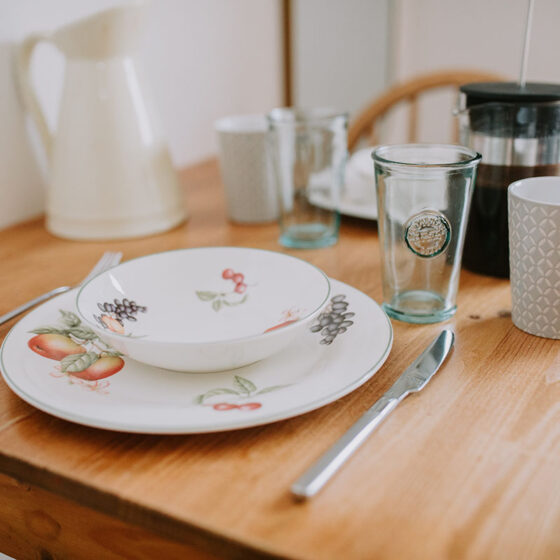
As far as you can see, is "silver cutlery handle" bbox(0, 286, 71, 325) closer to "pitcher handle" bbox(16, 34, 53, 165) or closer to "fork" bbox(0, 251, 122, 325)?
"fork" bbox(0, 251, 122, 325)

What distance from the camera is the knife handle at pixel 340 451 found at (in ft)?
1.17

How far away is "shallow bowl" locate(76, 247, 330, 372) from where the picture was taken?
0.51 metres

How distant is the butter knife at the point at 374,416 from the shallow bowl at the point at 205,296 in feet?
0.26

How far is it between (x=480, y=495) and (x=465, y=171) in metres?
0.29

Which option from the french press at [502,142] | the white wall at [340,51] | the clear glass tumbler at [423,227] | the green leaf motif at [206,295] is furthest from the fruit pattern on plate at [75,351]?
the white wall at [340,51]

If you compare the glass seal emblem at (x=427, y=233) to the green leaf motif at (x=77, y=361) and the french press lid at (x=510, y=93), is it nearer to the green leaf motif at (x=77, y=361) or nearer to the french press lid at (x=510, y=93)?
the french press lid at (x=510, y=93)

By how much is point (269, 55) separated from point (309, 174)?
816 mm

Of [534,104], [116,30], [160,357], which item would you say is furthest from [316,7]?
[160,357]

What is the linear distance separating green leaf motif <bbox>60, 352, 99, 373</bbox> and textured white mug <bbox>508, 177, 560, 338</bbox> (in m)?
0.35

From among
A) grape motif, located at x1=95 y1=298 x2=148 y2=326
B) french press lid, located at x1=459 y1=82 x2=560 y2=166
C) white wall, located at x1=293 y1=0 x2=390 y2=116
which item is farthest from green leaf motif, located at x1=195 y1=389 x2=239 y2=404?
white wall, located at x1=293 y1=0 x2=390 y2=116

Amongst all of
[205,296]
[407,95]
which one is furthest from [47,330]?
[407,95]

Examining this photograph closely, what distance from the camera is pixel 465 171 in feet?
1.80

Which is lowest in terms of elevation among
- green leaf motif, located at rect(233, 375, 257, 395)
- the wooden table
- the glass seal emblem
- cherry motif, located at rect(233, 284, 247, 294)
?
the wooden table

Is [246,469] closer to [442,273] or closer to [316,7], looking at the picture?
[442,273]
